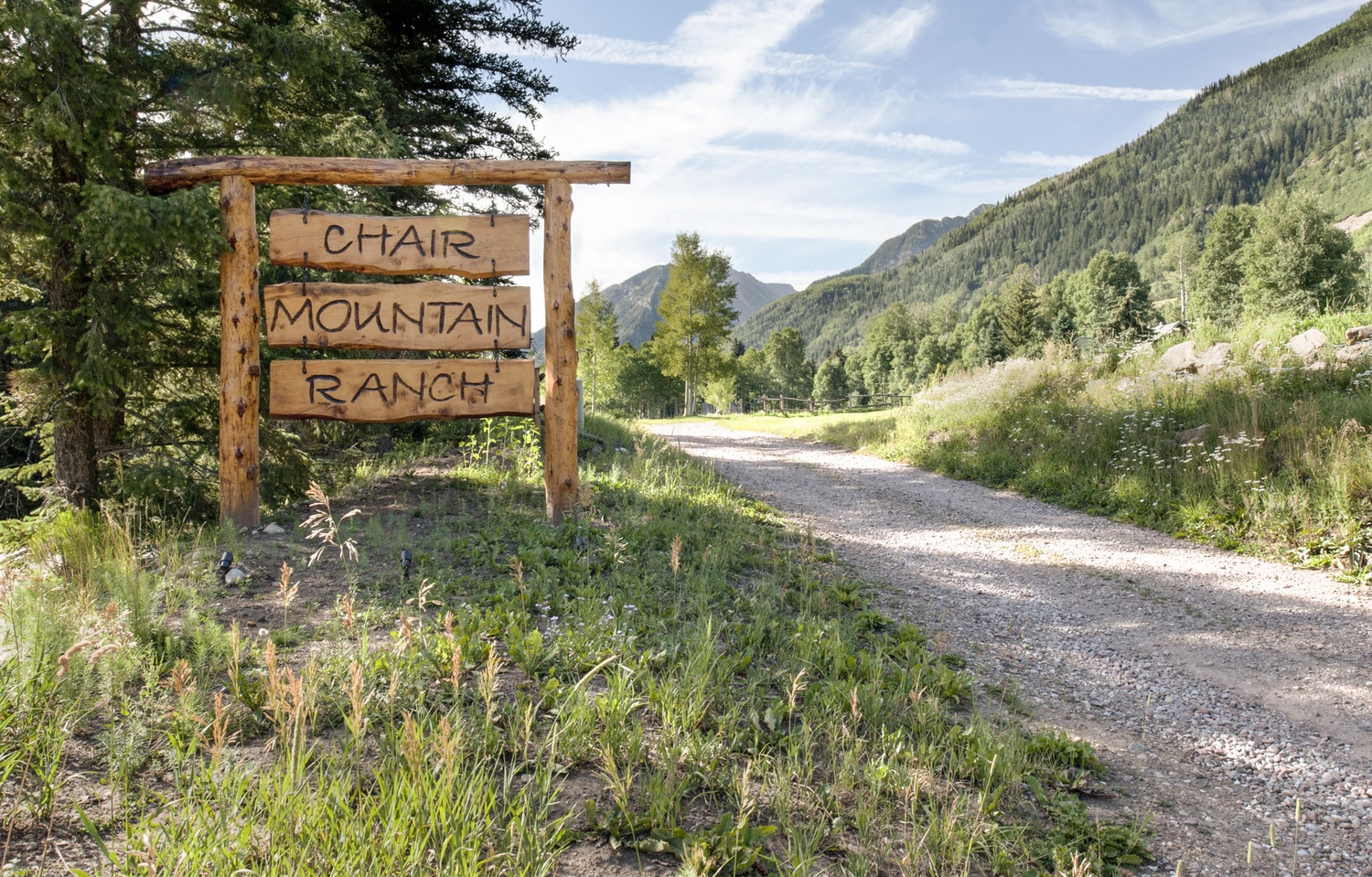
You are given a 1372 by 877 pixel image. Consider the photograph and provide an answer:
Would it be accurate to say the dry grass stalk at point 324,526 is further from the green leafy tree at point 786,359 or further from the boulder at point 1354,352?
the green leafy tree at point 786,359

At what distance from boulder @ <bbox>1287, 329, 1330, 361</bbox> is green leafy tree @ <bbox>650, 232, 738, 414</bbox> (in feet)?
86.3

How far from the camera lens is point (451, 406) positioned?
580 centimetres

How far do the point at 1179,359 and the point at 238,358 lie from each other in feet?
48.2

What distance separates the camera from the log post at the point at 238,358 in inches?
225

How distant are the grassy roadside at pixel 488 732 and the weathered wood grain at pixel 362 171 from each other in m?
3.15

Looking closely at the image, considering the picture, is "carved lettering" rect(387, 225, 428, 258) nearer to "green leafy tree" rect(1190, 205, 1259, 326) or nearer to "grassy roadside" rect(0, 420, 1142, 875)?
"grassy roadside" rect(0, 420, 1142, 875)

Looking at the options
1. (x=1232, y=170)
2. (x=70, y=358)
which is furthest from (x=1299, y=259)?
(x=1232, y=170)

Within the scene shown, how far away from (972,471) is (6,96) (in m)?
12.3

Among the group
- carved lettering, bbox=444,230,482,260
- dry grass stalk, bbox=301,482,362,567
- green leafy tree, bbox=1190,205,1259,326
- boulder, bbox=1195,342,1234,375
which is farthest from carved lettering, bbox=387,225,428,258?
green leafy tree, bbox=1190,205,1259,326

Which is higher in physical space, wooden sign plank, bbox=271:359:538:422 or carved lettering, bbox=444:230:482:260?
carved lettering, bbox=444:230:482:260

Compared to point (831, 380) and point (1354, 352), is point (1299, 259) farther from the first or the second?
point (831, 380)

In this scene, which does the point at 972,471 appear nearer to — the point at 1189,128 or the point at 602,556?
the point at 602,556

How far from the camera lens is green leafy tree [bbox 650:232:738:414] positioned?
118 feet

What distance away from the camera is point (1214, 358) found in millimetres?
11055
